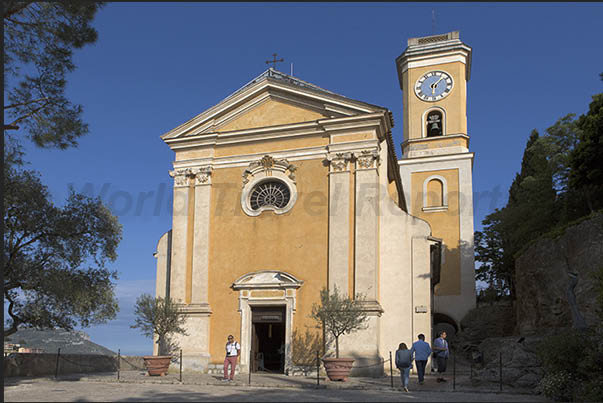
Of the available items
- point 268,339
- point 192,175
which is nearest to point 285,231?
point 268,339

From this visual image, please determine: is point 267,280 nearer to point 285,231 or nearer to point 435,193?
point 285,231

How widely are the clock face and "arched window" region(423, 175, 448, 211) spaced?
4.97m

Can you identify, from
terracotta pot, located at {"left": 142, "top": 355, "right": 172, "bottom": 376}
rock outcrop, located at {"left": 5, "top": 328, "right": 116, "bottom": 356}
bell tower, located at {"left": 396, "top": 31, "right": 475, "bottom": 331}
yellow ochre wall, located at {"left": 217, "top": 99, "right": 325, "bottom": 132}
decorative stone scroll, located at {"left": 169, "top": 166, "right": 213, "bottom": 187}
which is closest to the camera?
terracotta pot, located at {"left": 142, "top": 355, "right": 172, "bottom": 376}

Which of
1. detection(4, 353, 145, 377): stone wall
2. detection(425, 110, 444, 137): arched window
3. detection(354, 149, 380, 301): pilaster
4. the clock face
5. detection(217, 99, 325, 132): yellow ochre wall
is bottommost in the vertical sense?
detection(4, 353, 145, 377): stone wall

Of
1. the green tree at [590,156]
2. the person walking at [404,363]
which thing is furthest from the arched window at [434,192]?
the person walking at [404,363]

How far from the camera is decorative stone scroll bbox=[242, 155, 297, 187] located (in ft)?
70.0

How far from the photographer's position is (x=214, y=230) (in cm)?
2188

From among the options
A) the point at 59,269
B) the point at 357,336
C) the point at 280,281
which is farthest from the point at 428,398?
the point at 59,269

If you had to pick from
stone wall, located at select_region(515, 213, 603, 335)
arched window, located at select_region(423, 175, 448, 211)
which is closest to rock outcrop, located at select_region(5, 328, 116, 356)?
stone wall, located at select_region(515, 213, 603, 335)

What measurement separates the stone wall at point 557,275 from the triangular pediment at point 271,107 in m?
8.97

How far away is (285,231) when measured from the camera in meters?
20.8

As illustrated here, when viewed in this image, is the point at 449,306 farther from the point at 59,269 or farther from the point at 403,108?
the point at 59,269

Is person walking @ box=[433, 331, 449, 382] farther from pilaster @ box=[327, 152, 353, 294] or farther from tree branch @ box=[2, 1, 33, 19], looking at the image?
tree branch @ box=[2, 1, 33, 19]

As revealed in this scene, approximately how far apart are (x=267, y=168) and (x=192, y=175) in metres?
3.23
